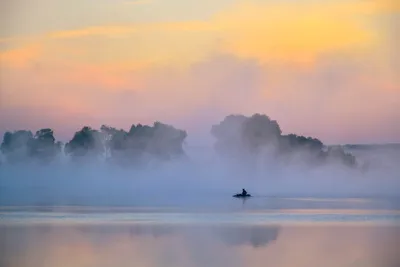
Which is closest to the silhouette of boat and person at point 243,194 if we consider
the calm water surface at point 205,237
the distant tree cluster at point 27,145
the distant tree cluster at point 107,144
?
the calm water surface at point 205,237

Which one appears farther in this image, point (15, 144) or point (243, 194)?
point (243, 194)

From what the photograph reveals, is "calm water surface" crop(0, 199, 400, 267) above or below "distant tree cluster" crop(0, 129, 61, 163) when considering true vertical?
below

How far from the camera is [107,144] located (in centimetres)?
744

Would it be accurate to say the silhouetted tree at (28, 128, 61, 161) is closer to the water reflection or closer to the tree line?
the tree line

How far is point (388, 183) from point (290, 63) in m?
1.23

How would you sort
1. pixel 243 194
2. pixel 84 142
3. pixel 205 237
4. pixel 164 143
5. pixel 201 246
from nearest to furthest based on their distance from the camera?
pixel 201 246 → pixel 205 237 → pixel 164 143 → pixel 84 142 → pixel 243 194

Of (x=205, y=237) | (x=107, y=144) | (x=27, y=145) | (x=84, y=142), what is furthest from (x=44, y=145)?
(x=205, y=237)

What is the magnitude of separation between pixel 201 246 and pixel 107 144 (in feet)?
4.29

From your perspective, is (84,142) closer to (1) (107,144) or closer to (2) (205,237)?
(1) (107,144)

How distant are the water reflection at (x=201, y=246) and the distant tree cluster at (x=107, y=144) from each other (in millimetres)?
608

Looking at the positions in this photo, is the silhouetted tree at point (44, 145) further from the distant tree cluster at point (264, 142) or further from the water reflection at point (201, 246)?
the distant tree cluster at point (264, 142)

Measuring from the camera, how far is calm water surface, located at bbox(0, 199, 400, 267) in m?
6.34

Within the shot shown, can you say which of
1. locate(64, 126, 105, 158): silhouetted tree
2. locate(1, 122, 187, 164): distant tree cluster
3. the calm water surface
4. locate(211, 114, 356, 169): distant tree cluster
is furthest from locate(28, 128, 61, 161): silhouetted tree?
locate(211, 114, 356, 169): distant tree cluster

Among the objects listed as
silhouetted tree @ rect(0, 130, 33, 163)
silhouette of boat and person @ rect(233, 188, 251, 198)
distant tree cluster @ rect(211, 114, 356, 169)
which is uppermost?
distant tree cluster @ rect(211, 114, 356, 169)
